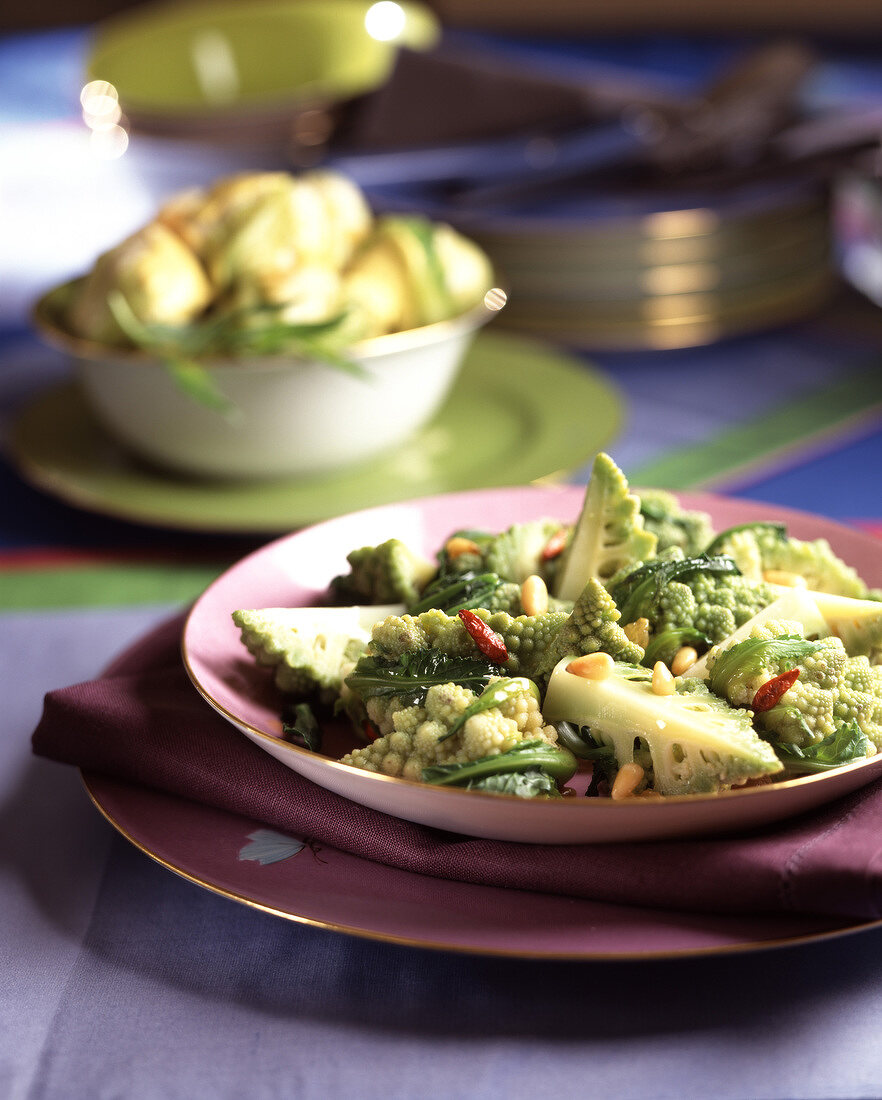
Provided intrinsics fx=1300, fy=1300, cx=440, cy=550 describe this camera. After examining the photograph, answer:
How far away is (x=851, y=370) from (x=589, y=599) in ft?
4.13

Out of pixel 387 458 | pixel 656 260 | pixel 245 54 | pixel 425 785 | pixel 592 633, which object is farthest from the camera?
pixel 245 54

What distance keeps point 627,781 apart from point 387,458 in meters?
0.98

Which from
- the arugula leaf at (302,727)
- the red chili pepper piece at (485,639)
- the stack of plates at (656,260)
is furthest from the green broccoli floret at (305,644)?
the stack of plates at (656,260)

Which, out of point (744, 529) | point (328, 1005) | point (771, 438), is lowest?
point (771, 438)

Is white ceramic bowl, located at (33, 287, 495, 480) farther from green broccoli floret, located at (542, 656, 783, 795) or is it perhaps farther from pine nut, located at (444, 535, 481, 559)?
green broccoli floret, located at (542, 656, 783, 795)

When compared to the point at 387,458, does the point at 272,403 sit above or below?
above

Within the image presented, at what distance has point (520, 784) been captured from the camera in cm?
85

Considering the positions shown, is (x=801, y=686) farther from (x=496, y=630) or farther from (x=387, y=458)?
(x=387, y=458)

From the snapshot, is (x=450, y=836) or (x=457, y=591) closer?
(x=450, y=836)

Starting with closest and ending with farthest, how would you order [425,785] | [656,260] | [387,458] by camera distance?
[425,785], [387,458], [656,260]

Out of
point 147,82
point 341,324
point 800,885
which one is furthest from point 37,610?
point 147,82

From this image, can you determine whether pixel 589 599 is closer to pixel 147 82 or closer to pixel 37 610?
pixel 37 610

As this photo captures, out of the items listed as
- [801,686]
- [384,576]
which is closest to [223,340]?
[384,576]

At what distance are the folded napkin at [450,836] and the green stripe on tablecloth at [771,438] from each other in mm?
869
